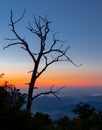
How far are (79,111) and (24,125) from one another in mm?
3140

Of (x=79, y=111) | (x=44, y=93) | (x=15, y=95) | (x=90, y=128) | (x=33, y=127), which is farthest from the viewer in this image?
(x=44, y=93)

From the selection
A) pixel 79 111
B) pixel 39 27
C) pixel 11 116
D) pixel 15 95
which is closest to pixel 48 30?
pixel 39 27

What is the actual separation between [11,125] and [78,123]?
2253 millimetres

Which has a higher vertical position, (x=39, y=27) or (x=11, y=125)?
(x=39, y=27)

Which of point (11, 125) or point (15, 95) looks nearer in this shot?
point (11, 125)

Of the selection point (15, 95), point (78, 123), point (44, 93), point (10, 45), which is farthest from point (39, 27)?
point (78, 123)

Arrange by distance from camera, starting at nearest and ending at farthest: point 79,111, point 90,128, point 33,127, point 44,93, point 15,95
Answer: point 90,128 → point 33,127 → point 79,111 → point 15,95 → point 44,93

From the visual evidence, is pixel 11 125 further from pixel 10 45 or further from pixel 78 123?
pixel 10 45

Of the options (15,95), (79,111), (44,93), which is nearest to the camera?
(79,111)

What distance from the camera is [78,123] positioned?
7.52m

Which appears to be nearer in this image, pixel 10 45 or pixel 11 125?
pixel 11 125

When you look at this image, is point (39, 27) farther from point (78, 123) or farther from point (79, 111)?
point (78, 123)

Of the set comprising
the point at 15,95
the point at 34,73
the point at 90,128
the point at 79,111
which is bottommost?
the point at 90,128

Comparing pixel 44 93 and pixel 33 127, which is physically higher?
pixel 44 93
